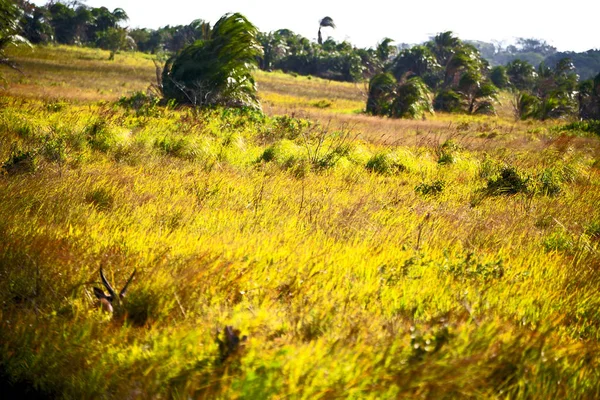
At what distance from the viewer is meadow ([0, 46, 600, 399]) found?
1794 mm

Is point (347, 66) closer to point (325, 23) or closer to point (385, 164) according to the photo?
point (325, 23)

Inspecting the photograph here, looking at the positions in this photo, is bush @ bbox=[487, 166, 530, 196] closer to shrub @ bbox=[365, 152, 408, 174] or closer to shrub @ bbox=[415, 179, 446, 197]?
shrub @ bbox=[415, 179, 446, 197]

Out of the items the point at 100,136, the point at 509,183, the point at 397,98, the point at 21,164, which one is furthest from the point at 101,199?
the point at 397,98

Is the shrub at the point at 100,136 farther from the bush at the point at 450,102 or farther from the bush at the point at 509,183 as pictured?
the bush at the point at 450,102

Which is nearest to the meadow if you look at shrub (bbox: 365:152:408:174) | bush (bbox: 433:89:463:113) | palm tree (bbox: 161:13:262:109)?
shrub (bbox: 365:152:408:174)

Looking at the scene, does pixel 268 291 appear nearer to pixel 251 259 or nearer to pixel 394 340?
pixel 251 259

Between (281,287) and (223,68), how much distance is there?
39.7ft

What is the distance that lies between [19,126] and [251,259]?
5.42 metres

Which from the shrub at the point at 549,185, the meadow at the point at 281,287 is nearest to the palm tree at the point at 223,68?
the meadow at the point at 281,287

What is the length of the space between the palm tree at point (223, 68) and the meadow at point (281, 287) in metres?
8.51

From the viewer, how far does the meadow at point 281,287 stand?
1794 millimetres

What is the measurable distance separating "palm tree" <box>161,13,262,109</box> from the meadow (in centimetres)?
851

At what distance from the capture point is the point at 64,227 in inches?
115

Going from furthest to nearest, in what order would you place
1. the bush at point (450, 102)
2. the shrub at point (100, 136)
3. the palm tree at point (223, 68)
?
the bush at point (450, 102) → the palm tree at point (223, 68) → the shrub at point (100, 136)
